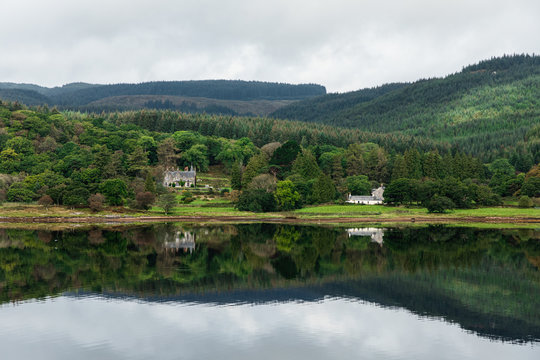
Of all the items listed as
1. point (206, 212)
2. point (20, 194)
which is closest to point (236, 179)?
point (206, 212)

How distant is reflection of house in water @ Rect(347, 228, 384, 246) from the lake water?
175 cm

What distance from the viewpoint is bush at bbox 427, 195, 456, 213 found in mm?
102625

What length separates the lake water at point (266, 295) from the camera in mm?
32062

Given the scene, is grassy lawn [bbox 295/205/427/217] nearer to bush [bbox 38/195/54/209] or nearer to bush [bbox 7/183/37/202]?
bush [bbox 38/195/54/209]

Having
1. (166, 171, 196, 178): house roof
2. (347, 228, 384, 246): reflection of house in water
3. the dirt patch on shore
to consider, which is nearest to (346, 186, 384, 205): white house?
the dirt patch on shore

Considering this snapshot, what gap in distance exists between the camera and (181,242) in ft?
235

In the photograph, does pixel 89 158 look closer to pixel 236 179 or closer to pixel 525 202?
→ pixel 236 179

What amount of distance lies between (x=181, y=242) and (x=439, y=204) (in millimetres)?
53662

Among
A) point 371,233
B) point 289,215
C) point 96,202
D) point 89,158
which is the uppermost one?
point 89,158

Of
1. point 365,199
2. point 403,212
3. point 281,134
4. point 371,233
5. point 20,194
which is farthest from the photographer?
point 281,134

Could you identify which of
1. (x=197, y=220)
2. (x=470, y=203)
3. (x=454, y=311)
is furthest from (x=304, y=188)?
(x=454, y=311)

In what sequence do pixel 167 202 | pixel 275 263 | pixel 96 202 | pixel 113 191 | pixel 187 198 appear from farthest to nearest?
pixel 187 198 < pixel 113 191 < pixel 167 202 < pixel 96 202 < pixel 275 263

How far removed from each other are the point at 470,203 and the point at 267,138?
284 feet

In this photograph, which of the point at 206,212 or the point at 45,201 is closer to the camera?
the point at 45,201
